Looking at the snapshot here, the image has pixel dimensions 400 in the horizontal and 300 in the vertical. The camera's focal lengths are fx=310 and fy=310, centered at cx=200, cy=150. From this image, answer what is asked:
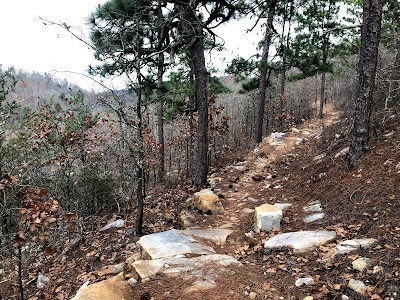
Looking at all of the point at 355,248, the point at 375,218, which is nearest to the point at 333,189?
the point at 375,218

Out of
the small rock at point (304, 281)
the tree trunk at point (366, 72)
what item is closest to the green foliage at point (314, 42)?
the tree trunk at point (366, 72)

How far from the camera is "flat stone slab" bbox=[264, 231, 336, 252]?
3.88 meters

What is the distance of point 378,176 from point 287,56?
5.10 m

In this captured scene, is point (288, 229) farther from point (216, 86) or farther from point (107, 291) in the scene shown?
point (216, 86)

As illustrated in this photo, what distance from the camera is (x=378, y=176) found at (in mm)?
4777

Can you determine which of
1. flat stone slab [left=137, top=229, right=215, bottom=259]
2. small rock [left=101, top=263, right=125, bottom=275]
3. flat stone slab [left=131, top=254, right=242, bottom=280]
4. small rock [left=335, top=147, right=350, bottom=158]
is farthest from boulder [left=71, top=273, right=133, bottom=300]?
small rock [left=335, top=147, right=350, bottom=158]

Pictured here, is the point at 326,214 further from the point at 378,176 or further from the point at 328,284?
the point at 328,284

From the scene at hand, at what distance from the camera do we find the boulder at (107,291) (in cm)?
299

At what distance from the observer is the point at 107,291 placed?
121 inches

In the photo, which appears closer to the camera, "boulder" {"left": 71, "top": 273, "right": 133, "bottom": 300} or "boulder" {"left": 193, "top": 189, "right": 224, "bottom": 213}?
"boulder" {"left": 71, "top": 273, "right": 133, "bottom": 300}

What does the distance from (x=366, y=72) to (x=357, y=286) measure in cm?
378

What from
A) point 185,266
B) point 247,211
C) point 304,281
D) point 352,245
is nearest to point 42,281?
point 185,266

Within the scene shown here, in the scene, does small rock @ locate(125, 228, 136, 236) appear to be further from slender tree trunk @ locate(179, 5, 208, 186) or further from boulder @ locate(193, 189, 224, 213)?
slender tree trunk @ locate(179, 5, 208, 186)

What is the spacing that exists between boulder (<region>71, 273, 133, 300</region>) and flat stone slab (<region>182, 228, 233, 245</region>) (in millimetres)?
1689
